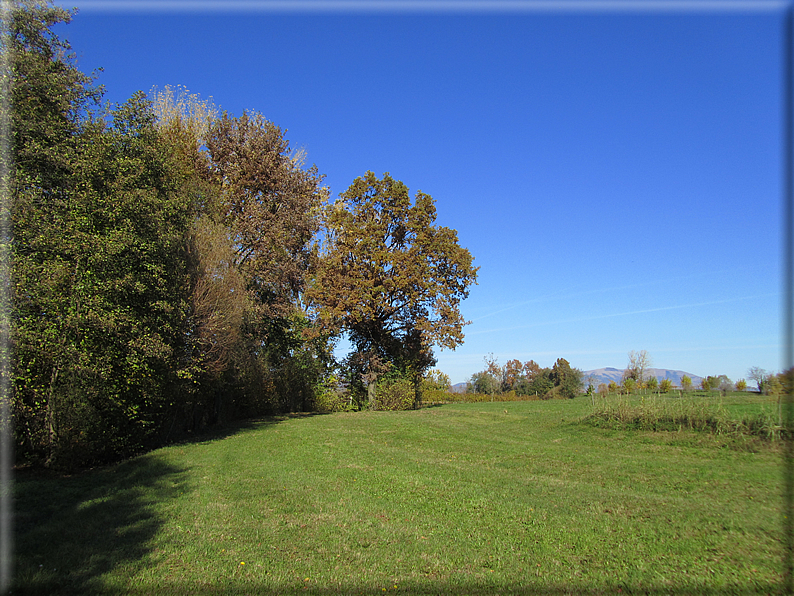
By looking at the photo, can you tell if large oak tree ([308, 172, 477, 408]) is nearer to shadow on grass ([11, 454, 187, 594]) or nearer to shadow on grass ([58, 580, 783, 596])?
shadow on grass ([11, 454, 187, 594])

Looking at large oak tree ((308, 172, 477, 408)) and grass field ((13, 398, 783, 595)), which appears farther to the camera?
large oak tree ((308, 172, 477, 408))

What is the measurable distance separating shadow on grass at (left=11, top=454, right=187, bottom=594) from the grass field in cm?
3

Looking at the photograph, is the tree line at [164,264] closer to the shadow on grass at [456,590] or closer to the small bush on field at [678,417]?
the shadow on grass at [456,590]

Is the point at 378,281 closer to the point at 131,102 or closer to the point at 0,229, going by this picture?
the point at 131,102

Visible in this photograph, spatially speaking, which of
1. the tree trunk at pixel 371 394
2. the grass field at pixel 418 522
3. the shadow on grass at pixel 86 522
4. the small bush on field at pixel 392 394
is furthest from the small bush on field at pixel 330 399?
the shadow on grass at pixel 86 522

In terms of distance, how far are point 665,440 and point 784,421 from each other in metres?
2.52

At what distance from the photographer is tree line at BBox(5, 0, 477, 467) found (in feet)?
32.2

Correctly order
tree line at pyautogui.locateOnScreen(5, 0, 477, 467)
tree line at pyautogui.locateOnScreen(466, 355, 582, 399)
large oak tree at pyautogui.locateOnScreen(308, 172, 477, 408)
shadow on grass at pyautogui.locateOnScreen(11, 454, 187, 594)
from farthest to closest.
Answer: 1. tree line at pyautogui.locateOnScreen(466, 355, 582, 399)
2. large oak tree at pyautogui.locateOnScreen(308, 172, 477, 408)
3. tree line at pyautogui.locateOnScreen(5, 0, 477, 467)
4. shadow on grass at pyautogui.locateOnScreen(11, 454, 187, 594)

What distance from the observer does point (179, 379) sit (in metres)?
13.6

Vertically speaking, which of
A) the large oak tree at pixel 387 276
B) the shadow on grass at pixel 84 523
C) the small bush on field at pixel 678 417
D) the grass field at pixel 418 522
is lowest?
the shadow on grass at pixel 84 523

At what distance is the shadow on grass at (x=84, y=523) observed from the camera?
507cm

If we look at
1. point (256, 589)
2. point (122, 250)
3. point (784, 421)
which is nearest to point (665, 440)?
point (784, 421)

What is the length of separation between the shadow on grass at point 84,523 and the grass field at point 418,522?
32mm

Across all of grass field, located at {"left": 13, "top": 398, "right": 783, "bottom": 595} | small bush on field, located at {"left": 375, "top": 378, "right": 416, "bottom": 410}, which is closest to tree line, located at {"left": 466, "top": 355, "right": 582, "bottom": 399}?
small bush on field, located at {"left": 375, "top": 378, "right": 416, "bottom": 410}
